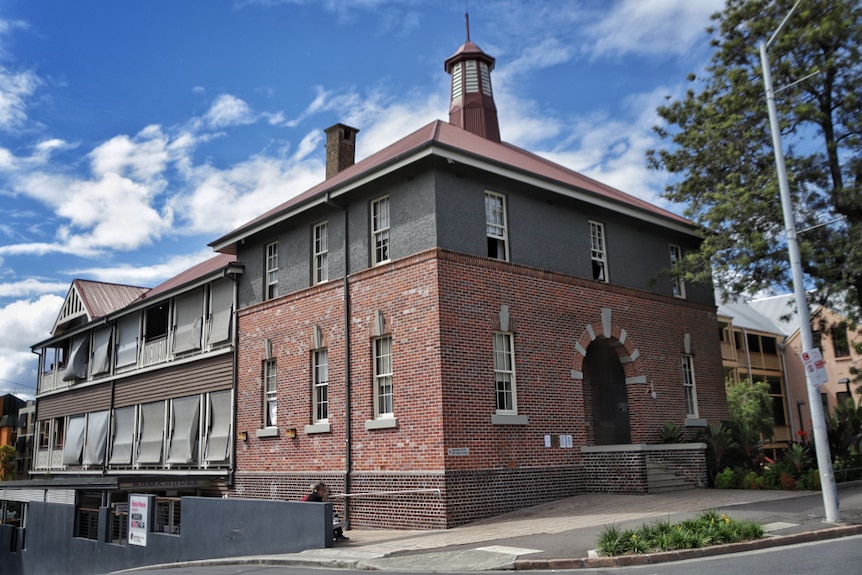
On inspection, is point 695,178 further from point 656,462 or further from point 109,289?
point 109,289

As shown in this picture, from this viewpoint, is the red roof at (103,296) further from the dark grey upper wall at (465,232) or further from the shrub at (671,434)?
the shrub at (671,434)

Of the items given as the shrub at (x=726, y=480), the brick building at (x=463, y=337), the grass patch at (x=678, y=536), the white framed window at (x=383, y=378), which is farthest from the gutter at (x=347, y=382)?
the shrub at (x=726, y=480)

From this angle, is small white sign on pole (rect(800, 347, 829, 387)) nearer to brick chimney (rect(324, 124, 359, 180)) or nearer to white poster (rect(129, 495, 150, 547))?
white poster (rect(129, 495, 150, 547))

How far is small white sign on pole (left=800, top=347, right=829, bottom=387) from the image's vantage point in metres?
13.0

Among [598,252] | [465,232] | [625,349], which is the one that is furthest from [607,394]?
[465,232]

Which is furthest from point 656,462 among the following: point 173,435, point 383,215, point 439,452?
point 173,435

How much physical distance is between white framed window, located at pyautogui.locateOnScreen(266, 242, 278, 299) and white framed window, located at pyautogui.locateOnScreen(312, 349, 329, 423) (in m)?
A: 3.29

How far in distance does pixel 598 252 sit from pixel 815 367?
914 centimetres

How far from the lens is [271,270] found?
76.3 ft

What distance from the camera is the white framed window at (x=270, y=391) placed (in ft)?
72.6

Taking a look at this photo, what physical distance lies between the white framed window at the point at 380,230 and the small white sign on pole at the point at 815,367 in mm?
9780

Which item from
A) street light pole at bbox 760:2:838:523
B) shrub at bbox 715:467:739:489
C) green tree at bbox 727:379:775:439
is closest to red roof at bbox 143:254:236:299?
shrub at bbox 715:467:739:489

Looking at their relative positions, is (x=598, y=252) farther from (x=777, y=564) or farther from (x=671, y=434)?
(x=777, y=564)

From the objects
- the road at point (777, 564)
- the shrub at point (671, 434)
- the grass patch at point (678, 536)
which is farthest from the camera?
the shrub at point (671, 434)
